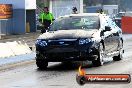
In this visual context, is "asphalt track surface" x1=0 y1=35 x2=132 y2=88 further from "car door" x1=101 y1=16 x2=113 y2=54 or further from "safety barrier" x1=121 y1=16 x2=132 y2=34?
"safety barrier" x1=121 y1=16 x2=132 y2=34

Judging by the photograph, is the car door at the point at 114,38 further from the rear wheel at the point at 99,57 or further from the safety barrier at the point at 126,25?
the safety barrier at the point at 126,25

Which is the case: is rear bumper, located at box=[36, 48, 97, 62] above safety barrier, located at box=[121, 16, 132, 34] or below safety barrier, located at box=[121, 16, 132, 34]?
above

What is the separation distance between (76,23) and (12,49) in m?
3.61

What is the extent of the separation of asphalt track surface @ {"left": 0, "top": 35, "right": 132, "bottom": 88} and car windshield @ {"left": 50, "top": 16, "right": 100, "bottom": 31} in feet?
3.56

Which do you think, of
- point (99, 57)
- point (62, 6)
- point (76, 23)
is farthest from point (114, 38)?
point (62, 6)

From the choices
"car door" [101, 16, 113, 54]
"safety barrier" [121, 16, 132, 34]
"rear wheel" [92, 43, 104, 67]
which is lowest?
"safety barrier" [121, 16, 132, 34]

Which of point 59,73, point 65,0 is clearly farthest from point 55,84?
point 65,0

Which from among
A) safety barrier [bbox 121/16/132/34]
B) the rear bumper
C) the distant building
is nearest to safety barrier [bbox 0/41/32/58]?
the rear bumper

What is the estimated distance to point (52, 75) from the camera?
12031mm

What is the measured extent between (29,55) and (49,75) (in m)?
5.87

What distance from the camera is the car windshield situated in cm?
1437

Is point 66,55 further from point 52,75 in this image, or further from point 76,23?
point 76,23

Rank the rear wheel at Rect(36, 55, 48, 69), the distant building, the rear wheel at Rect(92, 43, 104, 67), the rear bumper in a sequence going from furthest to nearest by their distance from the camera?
the distant building < the rear wheel at Rect(92, 43, 104, 67) < the rear wheel at Rect(36, 55, 48, 69) < the rear bumper

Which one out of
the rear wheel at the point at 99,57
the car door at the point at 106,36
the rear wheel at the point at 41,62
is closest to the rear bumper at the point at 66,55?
the rear wheel at the point at 41,62
